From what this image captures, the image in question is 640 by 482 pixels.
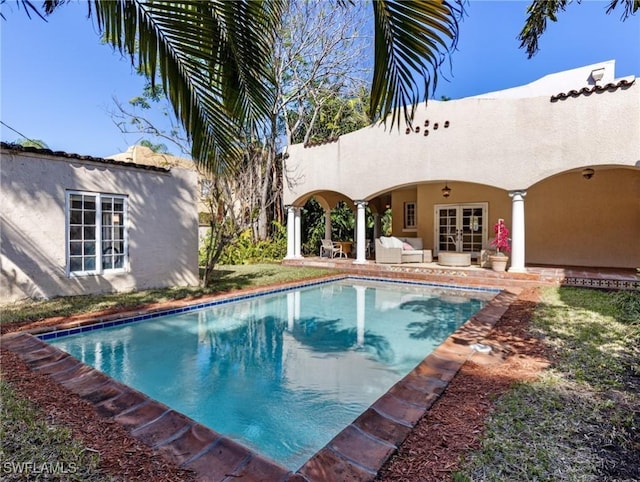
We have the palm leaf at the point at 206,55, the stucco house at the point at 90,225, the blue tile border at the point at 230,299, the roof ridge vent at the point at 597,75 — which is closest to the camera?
the palm leaf at the point at 206,55

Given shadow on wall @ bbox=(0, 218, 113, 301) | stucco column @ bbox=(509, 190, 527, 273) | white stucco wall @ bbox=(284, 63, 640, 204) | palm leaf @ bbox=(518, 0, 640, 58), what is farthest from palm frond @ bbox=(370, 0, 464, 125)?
stucco column @ bbox=(509, 190, 527, 273)

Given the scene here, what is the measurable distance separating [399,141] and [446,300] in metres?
7.07

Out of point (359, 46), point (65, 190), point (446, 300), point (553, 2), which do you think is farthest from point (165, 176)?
point (359, 46)

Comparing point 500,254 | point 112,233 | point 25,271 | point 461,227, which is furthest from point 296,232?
point 25,271

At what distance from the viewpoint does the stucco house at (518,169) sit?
10.7 meters

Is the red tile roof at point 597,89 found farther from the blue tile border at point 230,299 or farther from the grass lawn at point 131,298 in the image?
the grass lawn at point 131,298

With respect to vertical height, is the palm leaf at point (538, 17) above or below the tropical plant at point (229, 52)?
above

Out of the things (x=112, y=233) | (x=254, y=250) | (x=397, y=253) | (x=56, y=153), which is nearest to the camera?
(x=56, y=153)

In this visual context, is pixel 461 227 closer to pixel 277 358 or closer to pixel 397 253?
pixel 397 253

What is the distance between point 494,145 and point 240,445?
41.5 ft

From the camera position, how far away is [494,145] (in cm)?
1229

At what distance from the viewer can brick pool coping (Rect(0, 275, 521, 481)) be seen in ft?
8.94

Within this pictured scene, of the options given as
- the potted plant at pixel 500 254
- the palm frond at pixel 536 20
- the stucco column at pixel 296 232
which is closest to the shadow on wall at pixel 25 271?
the stucco column at pixel 296 232

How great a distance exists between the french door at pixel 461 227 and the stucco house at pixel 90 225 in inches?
468
